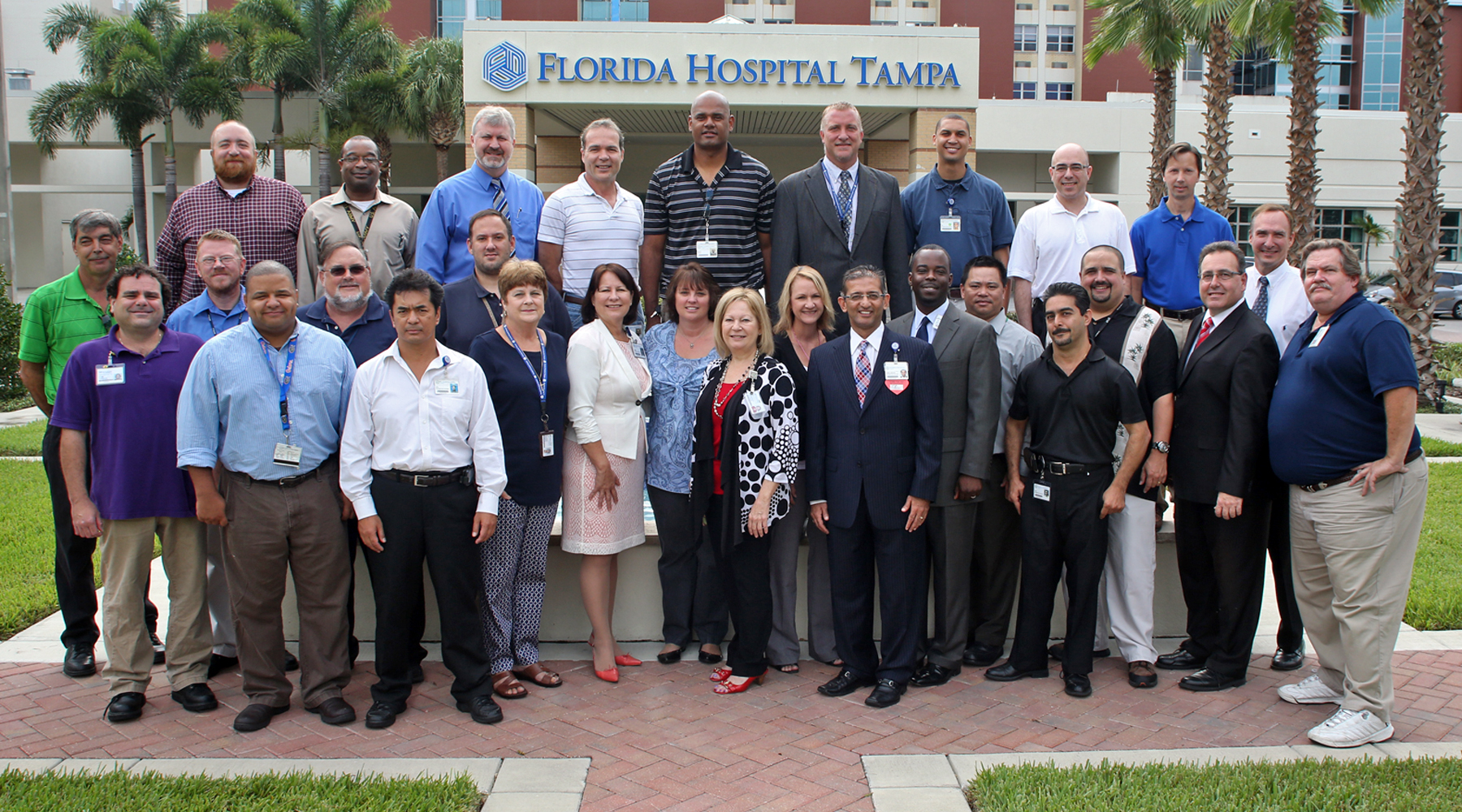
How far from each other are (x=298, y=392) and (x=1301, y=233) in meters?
18.3

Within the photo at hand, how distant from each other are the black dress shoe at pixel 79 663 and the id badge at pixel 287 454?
1.93 meters

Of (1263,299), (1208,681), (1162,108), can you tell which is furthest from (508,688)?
(1162,108)

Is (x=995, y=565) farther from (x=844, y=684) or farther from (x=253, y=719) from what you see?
(x=253, y=719)

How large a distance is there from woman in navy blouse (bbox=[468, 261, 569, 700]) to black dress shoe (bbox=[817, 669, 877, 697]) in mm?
1385

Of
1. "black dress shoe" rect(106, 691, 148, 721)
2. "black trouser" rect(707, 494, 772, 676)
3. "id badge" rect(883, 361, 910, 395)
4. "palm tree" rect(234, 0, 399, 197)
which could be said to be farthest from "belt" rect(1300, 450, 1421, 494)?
"palm tree" rect(234, 0, 399, 197)

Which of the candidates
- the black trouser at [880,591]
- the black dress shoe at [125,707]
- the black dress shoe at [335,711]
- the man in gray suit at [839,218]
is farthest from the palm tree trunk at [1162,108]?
the black dress shoe at [125,707]

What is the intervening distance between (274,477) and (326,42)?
108ft

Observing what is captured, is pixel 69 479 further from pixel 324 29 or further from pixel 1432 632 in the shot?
pixel 324 29

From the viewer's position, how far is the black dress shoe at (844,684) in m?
5.01

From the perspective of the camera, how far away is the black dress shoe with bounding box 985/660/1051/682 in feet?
17.0

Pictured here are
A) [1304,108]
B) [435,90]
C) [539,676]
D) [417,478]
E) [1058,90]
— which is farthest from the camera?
[1058,90]

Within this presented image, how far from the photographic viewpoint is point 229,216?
571cm

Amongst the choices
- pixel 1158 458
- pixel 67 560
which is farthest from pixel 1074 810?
pixel 67 560

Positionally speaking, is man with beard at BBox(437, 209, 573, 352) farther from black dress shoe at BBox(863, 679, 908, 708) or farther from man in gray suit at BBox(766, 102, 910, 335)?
black dress shoe at BBox(863, 679, 908, 708)
